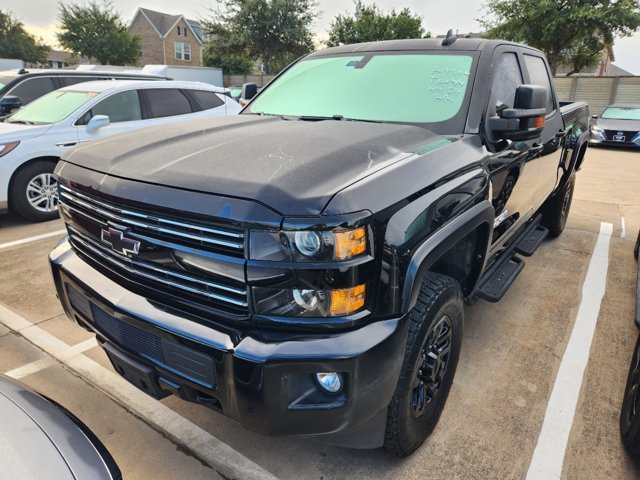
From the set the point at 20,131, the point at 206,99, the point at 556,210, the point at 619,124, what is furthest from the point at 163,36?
the point at 556,210

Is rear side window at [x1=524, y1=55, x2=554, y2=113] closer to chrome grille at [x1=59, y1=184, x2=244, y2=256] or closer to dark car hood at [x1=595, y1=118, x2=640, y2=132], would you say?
chrome grille at [x1=59, y1=184, x2=244, y2=256]

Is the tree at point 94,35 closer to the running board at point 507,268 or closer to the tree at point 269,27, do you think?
the tree at point 269,27

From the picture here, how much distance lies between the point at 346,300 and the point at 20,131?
5.90m

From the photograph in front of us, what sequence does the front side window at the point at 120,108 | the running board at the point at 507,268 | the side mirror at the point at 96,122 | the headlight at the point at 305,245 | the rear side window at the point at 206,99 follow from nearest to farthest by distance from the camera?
the headlight at the point at 305,245 < the running board at the point at 507,268 < the side mirror at the point at 96,122 < the front side window at the point at 120,108 < the rear side window at the point at 206,99

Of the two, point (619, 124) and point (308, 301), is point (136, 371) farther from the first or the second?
point (619, 124)

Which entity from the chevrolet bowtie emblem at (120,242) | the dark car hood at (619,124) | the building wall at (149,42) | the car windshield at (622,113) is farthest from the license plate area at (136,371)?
the building wall at (149,42)

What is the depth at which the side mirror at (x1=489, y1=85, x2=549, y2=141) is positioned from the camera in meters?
2.40

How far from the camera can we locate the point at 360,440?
1.96m

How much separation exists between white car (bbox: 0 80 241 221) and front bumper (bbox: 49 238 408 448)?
4901mm

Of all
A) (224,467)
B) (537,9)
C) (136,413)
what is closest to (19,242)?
(136,413)

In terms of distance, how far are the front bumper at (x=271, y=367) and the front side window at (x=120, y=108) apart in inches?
212

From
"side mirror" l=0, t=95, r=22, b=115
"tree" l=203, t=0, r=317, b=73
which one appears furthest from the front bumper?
"tree" l=203, t=0, r=317, b=73

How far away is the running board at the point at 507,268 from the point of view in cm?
278

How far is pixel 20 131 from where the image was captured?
18.8ft
